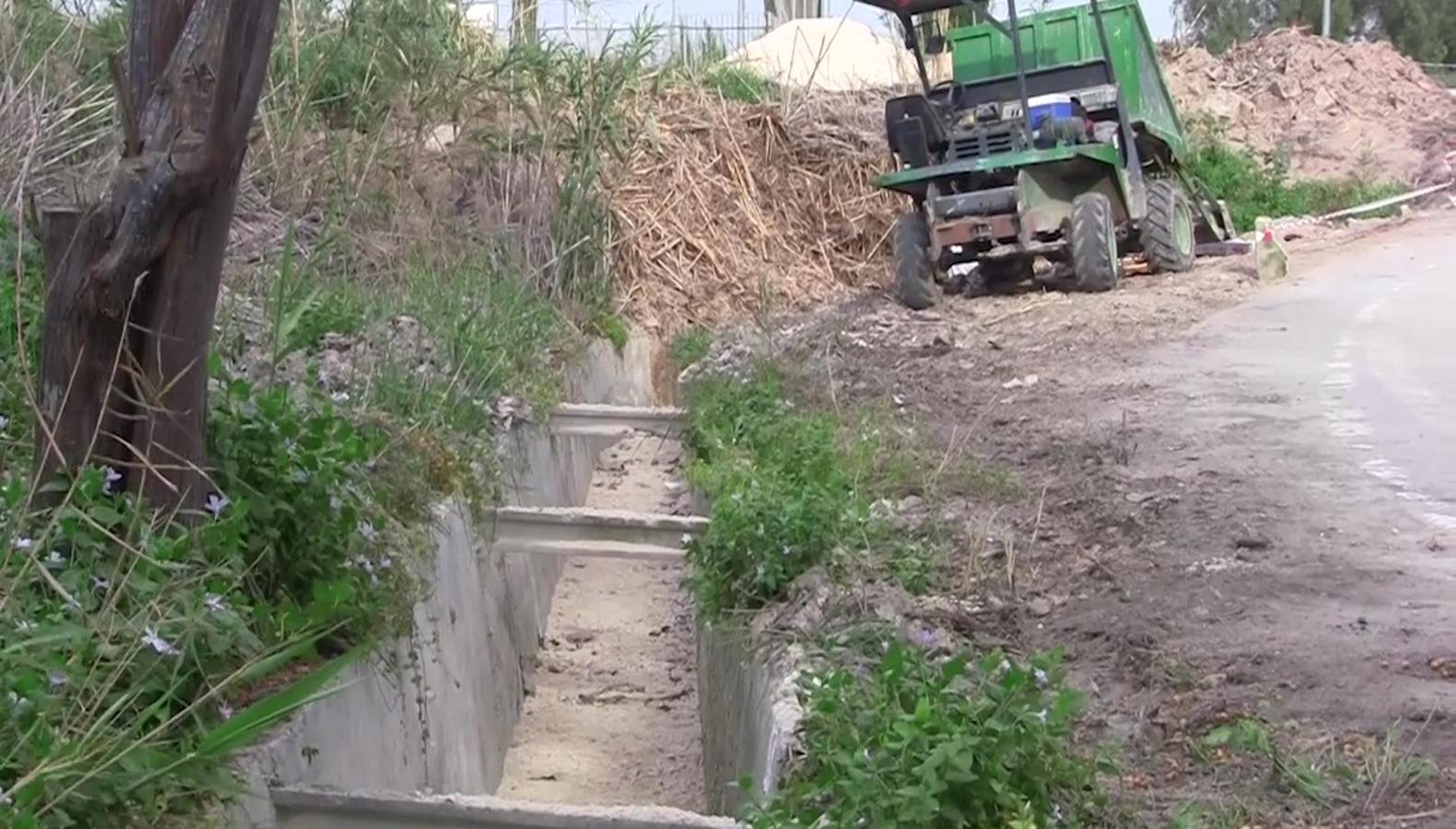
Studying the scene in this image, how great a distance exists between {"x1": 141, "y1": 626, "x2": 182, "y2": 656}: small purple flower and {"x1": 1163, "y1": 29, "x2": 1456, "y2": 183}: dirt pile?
68.1ft

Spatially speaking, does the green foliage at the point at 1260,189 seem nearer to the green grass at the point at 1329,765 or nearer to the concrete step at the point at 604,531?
the concrete step at the point at 604,531

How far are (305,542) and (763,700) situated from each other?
1.43 meters

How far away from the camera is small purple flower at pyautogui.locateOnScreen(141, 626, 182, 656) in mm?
3412

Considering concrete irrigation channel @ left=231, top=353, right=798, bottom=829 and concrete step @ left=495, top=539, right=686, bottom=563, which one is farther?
concrete step @ left=495, top=539, right=686, bottom=563

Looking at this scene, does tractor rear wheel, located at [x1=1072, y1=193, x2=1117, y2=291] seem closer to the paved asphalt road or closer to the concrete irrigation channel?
the paved asphalt road

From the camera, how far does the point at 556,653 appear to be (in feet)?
26.9

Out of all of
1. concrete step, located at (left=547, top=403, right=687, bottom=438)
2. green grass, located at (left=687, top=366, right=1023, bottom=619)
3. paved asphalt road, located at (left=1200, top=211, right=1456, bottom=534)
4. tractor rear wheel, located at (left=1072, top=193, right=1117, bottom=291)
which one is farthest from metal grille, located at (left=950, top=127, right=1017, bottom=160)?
concrete step, located at (left=547, top=403, right=687, bottom=438)

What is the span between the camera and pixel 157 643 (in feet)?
11.1

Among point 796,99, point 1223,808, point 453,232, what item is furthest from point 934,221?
point 1223,808

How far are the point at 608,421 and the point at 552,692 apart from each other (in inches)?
68.6

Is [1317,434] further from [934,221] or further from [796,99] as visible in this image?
[796,99]

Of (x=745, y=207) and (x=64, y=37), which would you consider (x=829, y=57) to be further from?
(x=64, y=37)

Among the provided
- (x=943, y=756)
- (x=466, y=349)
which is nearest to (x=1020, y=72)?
(x=466, y=349)

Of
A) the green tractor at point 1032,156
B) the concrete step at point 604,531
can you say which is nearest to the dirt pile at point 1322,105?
the green tractor at point 1032,156
